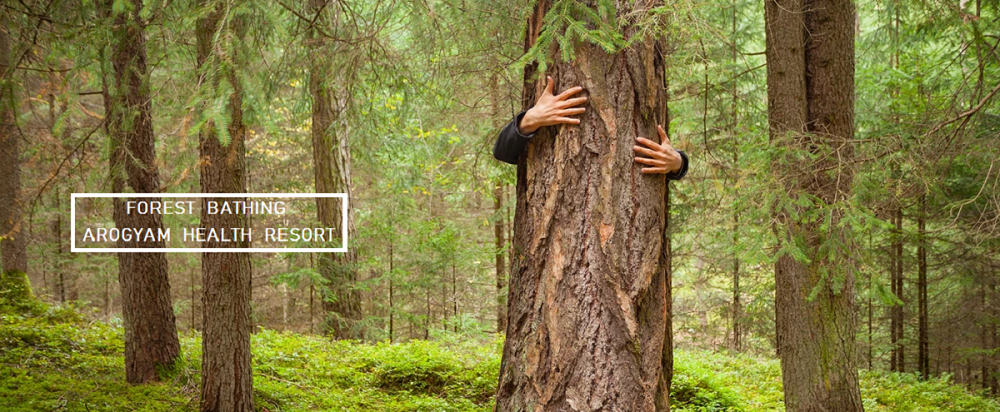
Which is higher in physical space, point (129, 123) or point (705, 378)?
point (129, 123)

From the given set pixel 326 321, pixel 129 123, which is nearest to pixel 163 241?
pixel 129 123

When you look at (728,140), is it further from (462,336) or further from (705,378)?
(462,336)

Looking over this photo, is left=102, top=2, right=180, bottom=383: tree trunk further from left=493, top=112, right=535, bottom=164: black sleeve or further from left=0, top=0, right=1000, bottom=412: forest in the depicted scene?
left=493, top=112, right=535, bottom=164: black sleeve

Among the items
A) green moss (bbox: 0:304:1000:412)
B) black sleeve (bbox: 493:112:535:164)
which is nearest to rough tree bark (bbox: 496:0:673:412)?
black sleeve (bbox: 493:112:535:164)

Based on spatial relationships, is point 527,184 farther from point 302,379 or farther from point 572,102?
point 302,379

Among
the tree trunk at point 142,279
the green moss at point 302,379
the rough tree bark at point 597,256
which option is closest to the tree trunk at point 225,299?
the green moss at point 302,379

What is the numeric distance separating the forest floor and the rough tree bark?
3680mm

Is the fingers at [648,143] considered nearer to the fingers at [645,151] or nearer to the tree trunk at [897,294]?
the fingers at [645,151]

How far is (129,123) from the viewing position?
3518 mm

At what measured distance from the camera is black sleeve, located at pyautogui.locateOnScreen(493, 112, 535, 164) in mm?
3137

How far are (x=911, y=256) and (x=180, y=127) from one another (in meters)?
14.1

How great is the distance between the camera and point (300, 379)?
7.02m

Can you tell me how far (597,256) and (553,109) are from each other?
0.74 metres

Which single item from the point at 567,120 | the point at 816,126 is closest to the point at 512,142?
the point at 567,120
